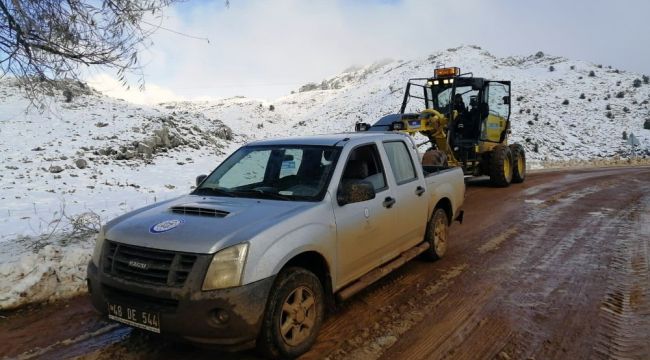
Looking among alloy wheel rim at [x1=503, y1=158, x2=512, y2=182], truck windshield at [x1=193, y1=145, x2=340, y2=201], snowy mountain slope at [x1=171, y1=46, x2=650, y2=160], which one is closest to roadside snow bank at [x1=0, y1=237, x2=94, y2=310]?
truck windshield at [x1=193, y1=145, x2=340, y2=201]

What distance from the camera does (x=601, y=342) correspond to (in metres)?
4.07

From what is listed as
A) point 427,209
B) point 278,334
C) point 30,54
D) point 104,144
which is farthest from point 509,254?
point 104,144

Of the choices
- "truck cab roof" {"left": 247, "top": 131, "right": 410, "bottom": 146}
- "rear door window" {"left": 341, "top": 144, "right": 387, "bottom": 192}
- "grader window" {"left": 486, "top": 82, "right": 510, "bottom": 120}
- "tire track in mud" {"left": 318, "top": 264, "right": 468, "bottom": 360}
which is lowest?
"tire track in mud" {"left": 318, "top": 264, "right": 468, "bottom": 360}

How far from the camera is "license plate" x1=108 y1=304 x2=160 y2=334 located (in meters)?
3.39

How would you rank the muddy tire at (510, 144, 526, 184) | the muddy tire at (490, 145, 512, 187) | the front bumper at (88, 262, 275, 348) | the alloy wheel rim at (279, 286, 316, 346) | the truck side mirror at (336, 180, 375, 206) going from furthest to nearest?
the muddy tire at (510, 144, 526, 184), the muddy tire at (490, 145, 512, 187), the truck side mirror at (336, 180, 375, 206), the alloy wheel rim at (279, 286, 316, 346), the front bumper at (88, 262, 275, 348)

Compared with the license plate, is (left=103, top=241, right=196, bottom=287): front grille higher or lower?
higher

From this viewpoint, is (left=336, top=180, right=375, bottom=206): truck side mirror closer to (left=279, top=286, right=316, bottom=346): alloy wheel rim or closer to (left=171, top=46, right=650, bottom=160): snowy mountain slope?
(left=279, top=286, right=316, bottom=346): alloy wheel rim

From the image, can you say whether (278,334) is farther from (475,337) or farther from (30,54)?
(30,54)

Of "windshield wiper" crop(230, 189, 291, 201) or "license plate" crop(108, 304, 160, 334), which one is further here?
"windshield wiper" crop(230, 189, 291, 201)

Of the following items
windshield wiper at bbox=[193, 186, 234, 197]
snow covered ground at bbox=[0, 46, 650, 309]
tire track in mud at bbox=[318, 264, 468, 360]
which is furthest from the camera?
snow covered ground at bbox=[0, 46, 650, 309]

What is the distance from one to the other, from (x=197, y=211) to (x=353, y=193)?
4.40ft

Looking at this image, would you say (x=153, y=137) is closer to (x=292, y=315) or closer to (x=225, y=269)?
(x=292, y=315)

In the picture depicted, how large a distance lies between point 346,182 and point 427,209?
1880 millimetres

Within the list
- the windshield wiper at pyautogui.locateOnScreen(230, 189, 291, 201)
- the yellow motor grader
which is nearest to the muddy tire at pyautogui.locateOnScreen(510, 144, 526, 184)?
the yellow motor grader
